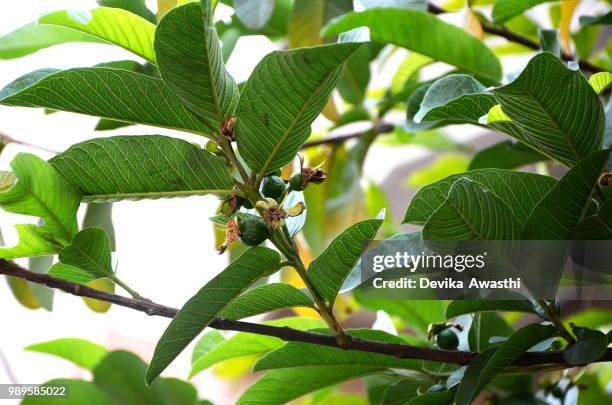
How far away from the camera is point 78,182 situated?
0.48m

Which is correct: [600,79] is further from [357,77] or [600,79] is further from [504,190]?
[357,77]

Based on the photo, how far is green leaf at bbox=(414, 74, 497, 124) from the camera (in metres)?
0.48

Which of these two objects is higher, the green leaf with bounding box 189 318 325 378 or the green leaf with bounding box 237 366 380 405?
the green leaf with bounding box 189 318 325 378

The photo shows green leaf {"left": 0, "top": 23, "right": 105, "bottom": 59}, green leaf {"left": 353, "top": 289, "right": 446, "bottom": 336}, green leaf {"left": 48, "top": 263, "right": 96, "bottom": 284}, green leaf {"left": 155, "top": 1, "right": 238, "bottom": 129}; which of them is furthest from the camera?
green leaf {"left": 353, "top": 289, "right": 446, "bottom": 336}

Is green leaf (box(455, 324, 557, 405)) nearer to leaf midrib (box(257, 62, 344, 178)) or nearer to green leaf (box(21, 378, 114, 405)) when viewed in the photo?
leaf midrib (box(257, 62, 344, 178))

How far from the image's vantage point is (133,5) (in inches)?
29.1

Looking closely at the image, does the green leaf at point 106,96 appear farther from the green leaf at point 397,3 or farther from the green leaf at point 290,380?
the green leaf at point 397,3

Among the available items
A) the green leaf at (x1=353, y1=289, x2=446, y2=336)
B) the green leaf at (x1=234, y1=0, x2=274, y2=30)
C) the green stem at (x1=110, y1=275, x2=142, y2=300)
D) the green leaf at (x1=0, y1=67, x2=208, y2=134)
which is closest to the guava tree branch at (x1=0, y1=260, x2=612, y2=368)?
the green stem at (x1=110, y1=275, x2=142, y2=300)

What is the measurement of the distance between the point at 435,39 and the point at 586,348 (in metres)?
0.38

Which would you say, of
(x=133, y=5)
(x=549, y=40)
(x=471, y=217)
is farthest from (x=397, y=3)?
(x=471, y=217)

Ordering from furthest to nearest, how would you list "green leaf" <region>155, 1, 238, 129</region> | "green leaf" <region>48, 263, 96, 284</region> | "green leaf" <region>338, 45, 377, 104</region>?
"green leaf" <region>338, 45, 377, 104</region>
"green leaf" <region>48, 263, 96, 284</region>
"green leaf" <region>155, 1, 238, 129</region>

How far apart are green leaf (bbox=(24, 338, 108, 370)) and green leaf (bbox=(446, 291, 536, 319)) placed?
0.43 m

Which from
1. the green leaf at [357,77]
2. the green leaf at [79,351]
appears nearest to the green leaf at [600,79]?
the green leaf at [357,77]

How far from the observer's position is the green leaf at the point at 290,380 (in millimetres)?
620
